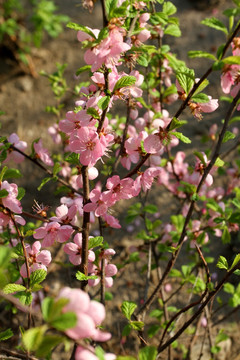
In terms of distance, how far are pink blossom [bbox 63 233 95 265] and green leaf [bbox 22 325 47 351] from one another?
0.56m

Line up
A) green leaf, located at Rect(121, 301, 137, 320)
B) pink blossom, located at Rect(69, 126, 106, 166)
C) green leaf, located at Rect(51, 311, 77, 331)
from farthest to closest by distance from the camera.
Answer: green leaf, located at Rect(121, 301, 137, 320), pink blossom, located at Rect(69, 126, 106, 166), green leaf, located at Rect(51, 311, 77, 331)

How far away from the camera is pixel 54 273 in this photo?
2.54m

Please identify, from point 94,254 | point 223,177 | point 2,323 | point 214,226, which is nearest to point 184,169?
point 214,226

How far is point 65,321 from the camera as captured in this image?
0.52m

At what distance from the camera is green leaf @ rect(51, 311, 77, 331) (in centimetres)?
51

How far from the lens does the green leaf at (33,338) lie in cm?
55

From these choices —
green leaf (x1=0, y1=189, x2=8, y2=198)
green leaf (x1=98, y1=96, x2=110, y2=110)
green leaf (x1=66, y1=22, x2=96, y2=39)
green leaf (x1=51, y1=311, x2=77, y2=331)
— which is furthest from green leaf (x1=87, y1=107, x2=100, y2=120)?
green leaf (x1=51, y1=311, x2=77, y2=331)

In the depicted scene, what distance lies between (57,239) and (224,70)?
725 mm

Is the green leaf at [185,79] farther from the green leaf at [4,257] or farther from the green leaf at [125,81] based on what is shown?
the green leaf at [4,257]

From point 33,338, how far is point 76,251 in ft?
1.89

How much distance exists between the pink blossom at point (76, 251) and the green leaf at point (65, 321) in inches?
23.4

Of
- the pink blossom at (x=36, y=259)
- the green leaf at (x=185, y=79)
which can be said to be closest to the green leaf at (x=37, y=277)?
the pink blossom at (x=36, y=259)

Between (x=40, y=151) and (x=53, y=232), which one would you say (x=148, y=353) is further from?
(x=40, y=151)

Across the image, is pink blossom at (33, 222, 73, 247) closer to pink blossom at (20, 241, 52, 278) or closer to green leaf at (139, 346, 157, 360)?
pink blossom at (20, 241, 52, 278)
